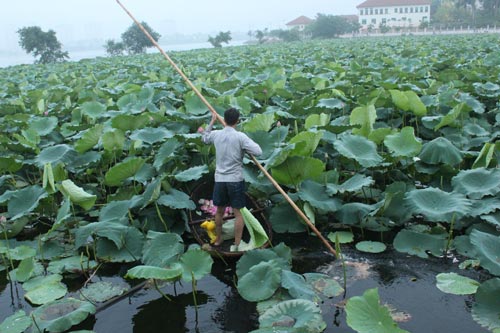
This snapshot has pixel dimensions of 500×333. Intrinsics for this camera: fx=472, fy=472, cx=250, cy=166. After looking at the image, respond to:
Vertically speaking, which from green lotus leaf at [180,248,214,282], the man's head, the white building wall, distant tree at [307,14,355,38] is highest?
the white building wall

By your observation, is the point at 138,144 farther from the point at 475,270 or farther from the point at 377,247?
the point at 475,270

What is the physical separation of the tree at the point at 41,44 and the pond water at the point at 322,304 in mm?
29338

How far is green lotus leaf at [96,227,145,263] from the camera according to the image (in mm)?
2846

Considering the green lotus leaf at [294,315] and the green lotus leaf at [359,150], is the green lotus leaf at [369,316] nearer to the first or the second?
the green lotus leaf at [294,315]

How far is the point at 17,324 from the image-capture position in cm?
217

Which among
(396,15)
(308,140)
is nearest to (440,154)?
(308,140)

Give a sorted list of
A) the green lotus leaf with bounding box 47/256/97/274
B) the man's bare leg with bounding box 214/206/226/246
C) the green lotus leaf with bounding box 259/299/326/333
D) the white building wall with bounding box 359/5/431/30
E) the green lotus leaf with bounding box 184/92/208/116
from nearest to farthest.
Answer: the green lotus leaf with bounding box 259/299/326/333, the green lotus leaf with bounding box 47/256/97/274, the man's bare leg with bounding box 214/206/226/246, the green lotus leaf with bounding box 184/92/208/116, the white building wall with bounding box 359/5/431/30

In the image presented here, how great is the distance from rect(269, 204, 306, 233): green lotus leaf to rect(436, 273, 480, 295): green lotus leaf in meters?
0.99

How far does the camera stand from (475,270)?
262 centimetres

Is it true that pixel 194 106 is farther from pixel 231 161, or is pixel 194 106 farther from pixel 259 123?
pixel 231 161

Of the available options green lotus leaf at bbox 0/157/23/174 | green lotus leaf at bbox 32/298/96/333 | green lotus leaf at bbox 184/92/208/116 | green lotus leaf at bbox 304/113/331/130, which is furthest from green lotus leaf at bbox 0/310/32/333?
green lotus leaf at bbox 184/92/208/116

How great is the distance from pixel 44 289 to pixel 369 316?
167cm

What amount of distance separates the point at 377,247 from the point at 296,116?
2427 mm

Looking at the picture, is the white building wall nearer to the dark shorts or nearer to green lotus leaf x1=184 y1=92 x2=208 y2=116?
green lotus leaf x1=184 y1=92 x2=208 y2=116
